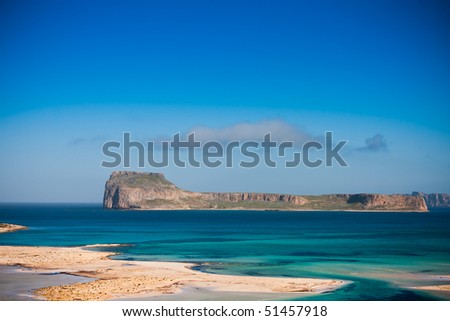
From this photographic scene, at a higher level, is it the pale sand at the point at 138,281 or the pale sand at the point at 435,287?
the pale sand at the point at 138,281

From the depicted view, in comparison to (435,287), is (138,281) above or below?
above

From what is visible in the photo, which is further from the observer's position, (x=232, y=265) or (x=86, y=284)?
(x=232, y=265)

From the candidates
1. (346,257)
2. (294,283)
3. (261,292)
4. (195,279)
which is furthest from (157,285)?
(346,257)

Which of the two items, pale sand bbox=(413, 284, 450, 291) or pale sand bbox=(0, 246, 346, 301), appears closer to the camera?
pale sand bbox=(0, 246, 346, 301)

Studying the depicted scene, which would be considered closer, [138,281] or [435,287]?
[435,287]

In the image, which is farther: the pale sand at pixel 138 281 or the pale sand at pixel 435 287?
the pale sand at pixel 435 287

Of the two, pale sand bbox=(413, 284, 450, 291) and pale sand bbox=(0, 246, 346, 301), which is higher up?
pale sand bbox=(0, 246, 346, 301)
